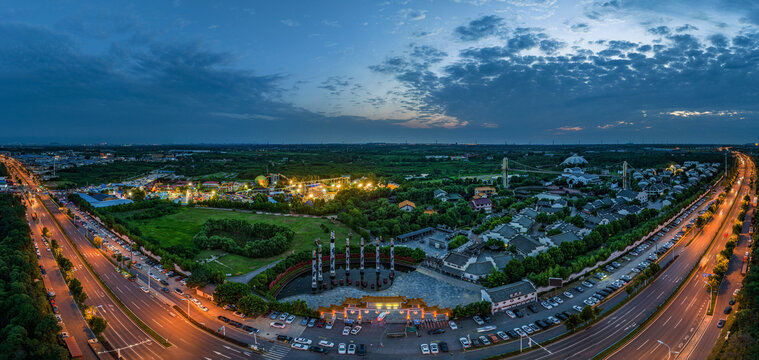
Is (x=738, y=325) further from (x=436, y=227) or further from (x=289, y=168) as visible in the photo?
(x=289, y=168)

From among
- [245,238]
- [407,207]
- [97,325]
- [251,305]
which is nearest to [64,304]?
[97,325]

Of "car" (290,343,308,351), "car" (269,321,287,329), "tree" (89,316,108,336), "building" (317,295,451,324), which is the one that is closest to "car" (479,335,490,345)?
"building" (317,295,451,324)

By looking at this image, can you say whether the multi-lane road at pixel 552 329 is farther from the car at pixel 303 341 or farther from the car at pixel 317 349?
the car at pixel 303 341

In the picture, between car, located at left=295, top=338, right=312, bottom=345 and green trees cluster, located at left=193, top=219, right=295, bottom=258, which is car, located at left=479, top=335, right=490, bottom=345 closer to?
car, located at left=295, top=338, right=312, bottom=345

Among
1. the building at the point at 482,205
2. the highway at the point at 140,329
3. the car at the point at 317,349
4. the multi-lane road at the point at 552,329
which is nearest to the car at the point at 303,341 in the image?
the car at the point at 317,349

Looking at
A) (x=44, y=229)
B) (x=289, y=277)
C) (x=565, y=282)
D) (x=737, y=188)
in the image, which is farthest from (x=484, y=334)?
(x=737, y=188)

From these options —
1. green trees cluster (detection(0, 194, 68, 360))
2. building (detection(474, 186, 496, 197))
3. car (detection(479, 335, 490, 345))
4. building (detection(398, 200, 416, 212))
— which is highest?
building (detection(474, 186, 496, 197))
